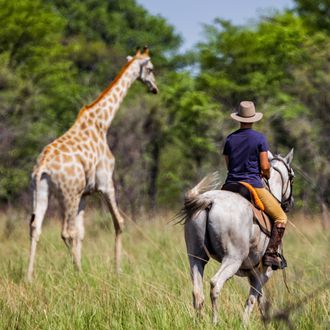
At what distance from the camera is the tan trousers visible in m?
6.46

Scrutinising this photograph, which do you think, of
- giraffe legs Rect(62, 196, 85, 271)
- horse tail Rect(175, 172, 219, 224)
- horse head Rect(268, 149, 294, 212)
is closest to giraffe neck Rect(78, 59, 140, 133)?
giraffe legs Rect(62, 196, 85, 271)

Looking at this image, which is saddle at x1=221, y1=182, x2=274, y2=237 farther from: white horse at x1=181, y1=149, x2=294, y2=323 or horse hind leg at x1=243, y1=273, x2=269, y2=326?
horse hind leg at x1=243, y1=273, x2=269, y2=326

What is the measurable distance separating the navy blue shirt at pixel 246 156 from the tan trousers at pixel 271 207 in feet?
0.21

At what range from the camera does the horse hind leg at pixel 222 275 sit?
5854mm

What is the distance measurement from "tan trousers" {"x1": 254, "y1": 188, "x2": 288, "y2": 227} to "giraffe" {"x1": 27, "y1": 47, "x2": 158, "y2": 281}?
312cm

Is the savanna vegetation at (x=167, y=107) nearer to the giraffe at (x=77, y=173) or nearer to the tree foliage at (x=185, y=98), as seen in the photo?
the tree foliage at (x=185, y=98)

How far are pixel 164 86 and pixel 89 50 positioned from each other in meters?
7.12

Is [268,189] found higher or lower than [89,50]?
higher

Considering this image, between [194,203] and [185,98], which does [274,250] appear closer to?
[194,203]

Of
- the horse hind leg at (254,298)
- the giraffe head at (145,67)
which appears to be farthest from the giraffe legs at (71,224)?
the horse hind leg at (254,298)

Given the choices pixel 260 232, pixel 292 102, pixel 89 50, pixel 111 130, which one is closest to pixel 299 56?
pixel 292 102

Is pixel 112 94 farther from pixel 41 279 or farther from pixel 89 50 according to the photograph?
pixel 89 50

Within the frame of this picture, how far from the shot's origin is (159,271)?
8.57 meters

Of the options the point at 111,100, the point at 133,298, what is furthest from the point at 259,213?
the point at 111,100
